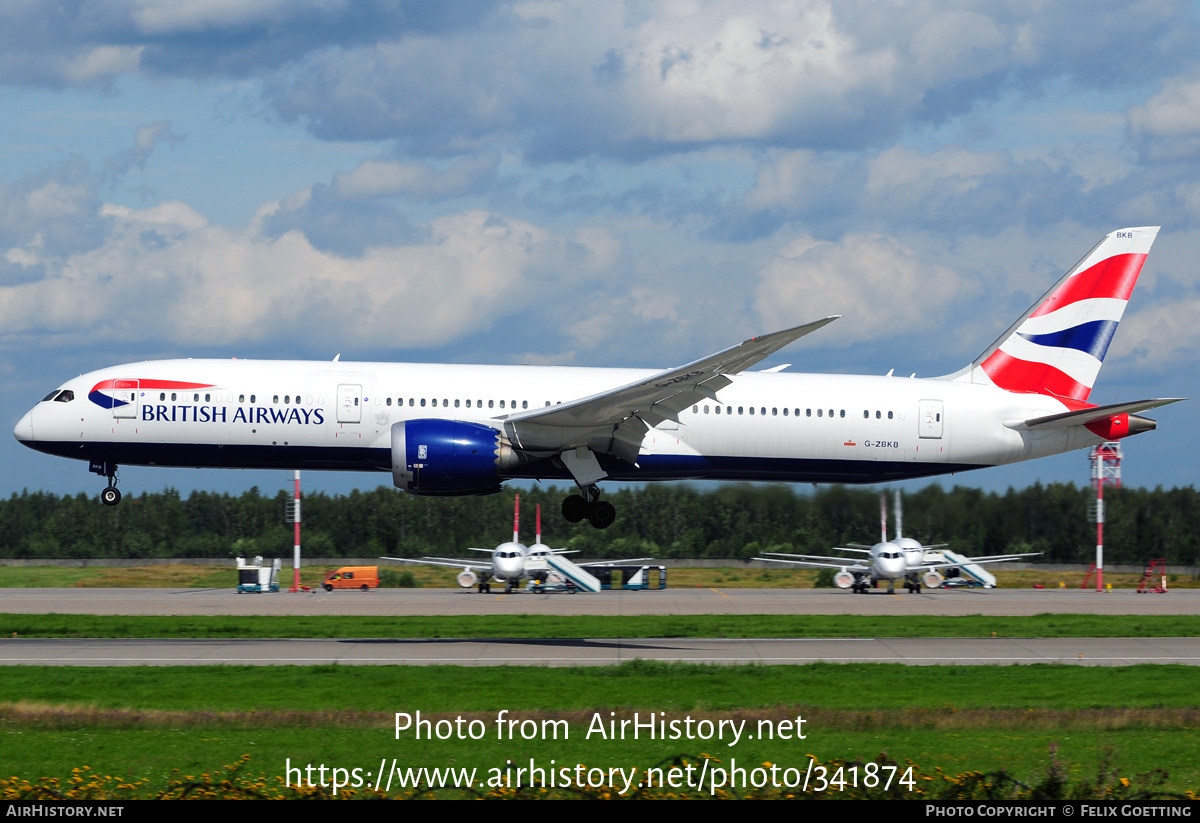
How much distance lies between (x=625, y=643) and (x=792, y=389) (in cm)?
887

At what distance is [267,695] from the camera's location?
22.9 metres

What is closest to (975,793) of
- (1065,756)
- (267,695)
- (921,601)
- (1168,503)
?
(1065,756)

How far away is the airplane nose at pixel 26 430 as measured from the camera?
110ft

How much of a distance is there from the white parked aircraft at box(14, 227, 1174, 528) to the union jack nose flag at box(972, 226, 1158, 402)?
4.38 ft

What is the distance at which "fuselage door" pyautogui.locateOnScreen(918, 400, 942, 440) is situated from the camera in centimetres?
3528

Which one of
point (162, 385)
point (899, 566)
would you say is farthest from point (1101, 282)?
point (162, 385)

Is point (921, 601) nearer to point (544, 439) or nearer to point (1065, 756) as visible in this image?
point (544, 439)

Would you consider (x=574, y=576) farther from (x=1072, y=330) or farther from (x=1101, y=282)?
(x=1101, y=282)

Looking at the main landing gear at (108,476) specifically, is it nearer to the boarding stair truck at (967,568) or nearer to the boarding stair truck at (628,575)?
the boarding stair truck at (628,575)

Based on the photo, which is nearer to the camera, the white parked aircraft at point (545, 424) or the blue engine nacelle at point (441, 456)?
the blue engine nacelle at point (441, 456)

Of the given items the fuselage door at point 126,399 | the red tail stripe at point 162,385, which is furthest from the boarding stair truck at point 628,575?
the fuselage door at point 126,399

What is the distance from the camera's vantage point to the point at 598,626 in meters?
38.4

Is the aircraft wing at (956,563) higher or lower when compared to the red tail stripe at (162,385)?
lower

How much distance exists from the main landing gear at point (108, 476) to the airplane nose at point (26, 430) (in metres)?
1.83
